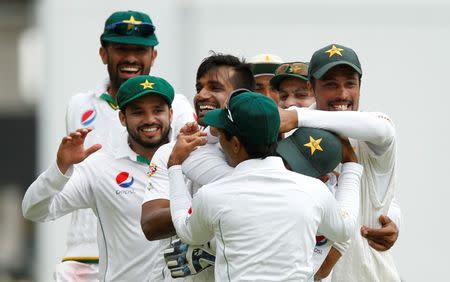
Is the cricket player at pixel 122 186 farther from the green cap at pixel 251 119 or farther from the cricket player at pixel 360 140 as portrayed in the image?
the green cap at pixel 251 119

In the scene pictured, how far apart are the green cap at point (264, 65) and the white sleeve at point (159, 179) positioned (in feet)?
5.97

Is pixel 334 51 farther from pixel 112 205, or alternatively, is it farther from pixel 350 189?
pixel 112 205

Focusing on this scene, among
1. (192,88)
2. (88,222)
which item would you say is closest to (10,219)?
(192,88)

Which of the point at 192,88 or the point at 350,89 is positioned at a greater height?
the point at 350,89

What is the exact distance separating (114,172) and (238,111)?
1.63 m

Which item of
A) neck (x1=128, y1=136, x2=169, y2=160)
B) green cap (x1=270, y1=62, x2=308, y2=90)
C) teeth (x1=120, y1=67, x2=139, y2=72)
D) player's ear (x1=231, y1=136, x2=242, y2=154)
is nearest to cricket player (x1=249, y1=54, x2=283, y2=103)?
green cap (x1=270, y1=62, x2=308, y2=90)

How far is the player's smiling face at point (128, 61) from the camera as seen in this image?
8.54 m

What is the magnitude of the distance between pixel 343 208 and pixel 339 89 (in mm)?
577

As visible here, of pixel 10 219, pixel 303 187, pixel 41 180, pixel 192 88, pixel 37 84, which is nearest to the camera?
pixel 303 187

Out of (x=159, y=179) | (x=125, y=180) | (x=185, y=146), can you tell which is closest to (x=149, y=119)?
(x=125, y=180)

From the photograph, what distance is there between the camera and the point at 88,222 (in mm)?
8719

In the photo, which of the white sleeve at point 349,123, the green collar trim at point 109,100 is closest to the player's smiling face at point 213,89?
the white sleeve at point 349,123

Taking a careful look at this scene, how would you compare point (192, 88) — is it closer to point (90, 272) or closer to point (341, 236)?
point (90, 272)

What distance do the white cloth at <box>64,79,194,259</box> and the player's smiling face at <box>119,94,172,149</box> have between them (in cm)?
74
